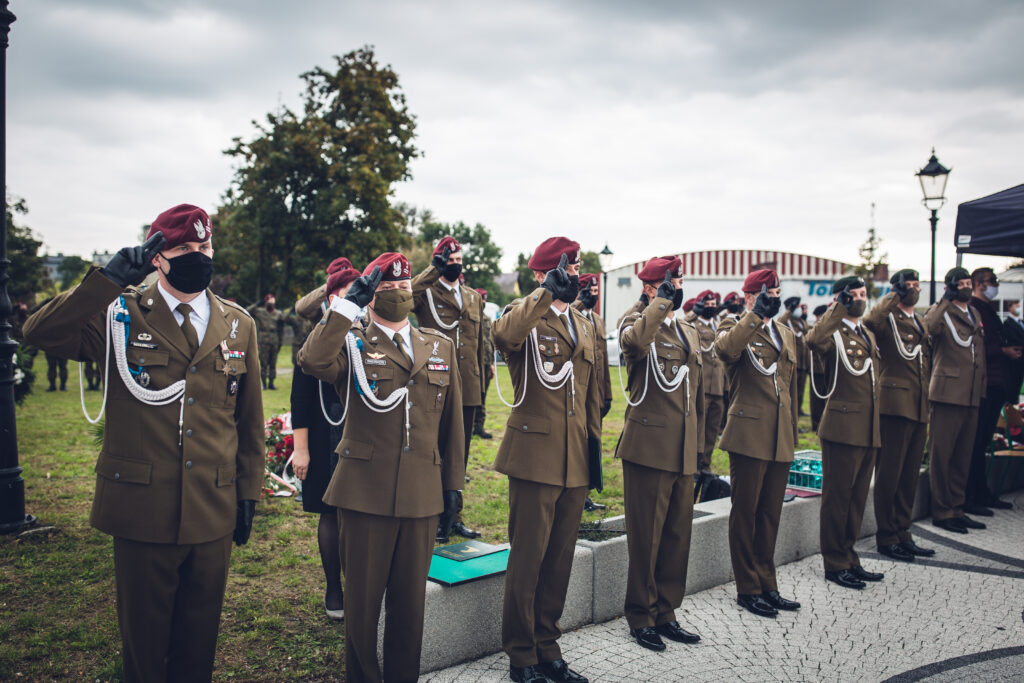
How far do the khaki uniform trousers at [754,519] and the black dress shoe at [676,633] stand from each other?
815mm

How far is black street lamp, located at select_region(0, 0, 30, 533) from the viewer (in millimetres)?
5859

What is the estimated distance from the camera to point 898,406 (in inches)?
262

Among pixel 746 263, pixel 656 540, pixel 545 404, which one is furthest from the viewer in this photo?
pixel 746 263

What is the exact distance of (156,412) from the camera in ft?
9.47

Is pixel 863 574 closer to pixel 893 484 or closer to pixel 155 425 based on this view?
pixel 893 484

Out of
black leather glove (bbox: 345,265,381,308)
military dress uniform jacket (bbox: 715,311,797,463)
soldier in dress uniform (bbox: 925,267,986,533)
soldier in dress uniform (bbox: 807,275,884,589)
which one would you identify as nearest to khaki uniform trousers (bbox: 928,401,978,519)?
soldier in dress uniform (bbox: 925,267,986,533)

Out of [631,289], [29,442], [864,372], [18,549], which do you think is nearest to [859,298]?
[864,372]

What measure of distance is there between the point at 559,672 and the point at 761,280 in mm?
3211

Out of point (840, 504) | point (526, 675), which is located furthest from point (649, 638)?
point (840, 504)

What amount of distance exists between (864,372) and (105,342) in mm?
5513

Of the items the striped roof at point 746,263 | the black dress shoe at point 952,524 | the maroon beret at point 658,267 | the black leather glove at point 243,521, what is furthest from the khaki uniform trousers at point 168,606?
the striped roof at point 746,263

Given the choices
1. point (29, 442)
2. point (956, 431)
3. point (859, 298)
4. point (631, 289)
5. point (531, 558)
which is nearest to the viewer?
point (531, 558)

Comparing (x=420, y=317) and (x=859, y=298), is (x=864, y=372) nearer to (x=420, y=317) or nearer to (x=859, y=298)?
(x=859, y=298)

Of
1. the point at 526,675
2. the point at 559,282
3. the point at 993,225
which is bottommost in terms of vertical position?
the point at 526,675
